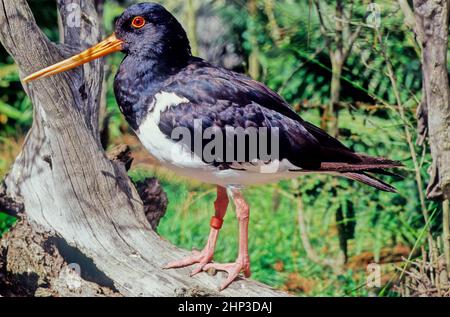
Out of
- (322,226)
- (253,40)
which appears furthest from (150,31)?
(322,226)

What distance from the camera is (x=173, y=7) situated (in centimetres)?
734

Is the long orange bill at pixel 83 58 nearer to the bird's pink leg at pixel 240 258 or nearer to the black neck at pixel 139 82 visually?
the black neck at pixel 139 82

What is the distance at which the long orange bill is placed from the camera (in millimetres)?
4109

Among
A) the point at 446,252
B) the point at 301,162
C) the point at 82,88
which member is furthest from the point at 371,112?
the point at 82,88

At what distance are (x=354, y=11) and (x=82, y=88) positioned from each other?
2239mm

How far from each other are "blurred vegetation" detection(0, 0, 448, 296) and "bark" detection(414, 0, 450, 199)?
725 mm

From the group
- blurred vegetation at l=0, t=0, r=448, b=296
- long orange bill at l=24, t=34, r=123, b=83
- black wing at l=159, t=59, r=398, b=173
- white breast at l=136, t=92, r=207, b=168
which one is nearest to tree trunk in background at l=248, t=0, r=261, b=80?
blurred vegetation at l=0, t=0, r=448, b=296

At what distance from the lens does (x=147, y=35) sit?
4293 millimetres

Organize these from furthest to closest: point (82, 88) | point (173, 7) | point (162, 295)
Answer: point (173, 7)
point (82, 88)
point (162, 295)

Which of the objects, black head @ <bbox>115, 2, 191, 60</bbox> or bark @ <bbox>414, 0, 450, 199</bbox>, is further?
black head @ <bbox>115, 2, 191, 60</bbox>

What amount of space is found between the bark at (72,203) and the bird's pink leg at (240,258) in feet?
0.19

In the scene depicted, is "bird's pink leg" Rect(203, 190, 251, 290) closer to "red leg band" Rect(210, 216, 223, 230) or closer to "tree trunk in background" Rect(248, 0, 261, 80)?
"red leg band" Rect(210, 216, 223, 230)

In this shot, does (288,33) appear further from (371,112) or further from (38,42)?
(38,42)

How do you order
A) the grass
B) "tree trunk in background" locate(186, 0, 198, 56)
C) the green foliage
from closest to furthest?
the green foliage < the grass < "tree trunk in background" locate(186, 0, 198, 56)
